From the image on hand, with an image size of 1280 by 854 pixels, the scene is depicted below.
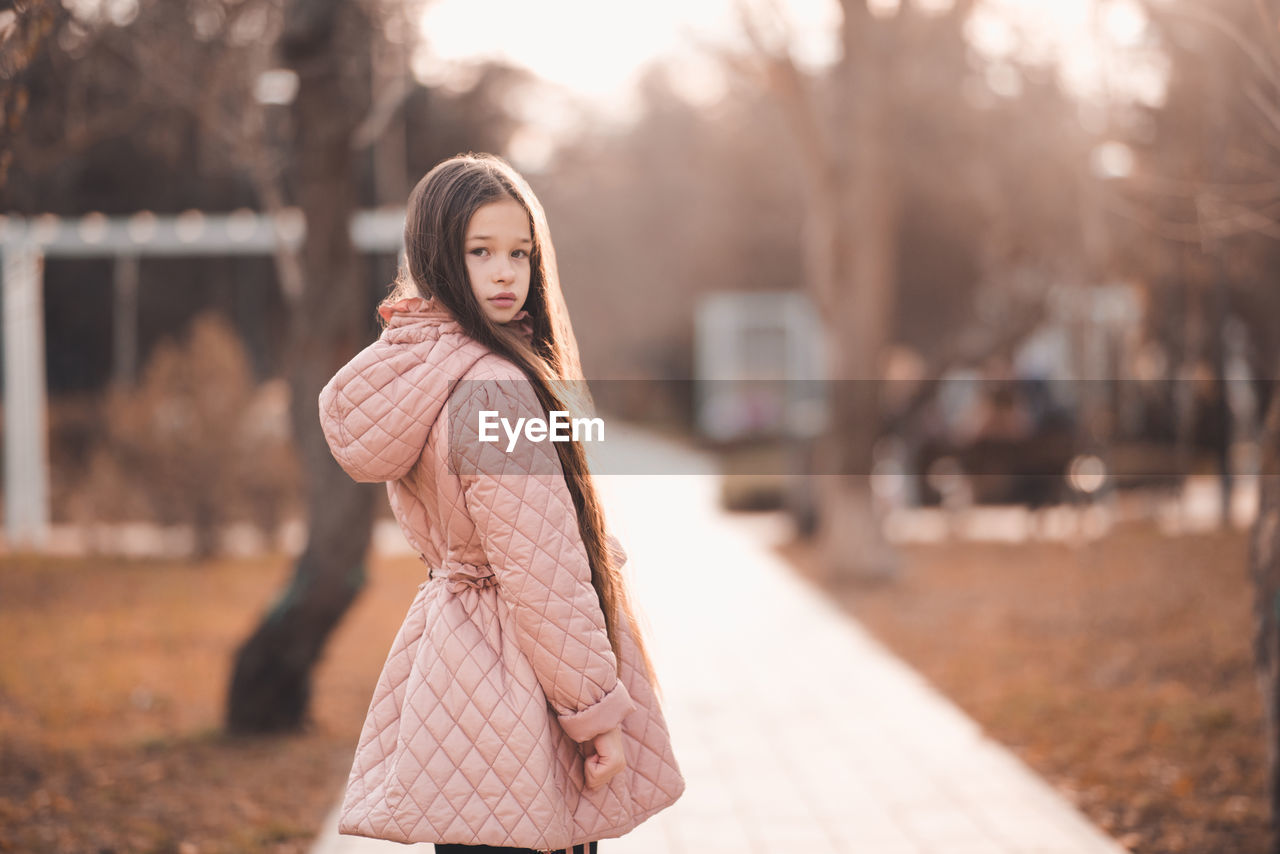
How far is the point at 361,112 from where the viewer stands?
6.37 m

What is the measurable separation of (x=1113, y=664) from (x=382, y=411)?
21.3ft

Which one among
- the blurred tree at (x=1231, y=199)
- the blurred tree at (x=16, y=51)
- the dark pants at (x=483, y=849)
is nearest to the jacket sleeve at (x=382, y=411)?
the dark pants at (x=483, y=849)

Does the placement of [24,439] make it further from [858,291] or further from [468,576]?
[468,576]

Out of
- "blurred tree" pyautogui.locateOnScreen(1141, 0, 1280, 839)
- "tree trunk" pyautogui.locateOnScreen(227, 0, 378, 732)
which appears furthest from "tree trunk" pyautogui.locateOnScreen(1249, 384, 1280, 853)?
"tree trunk" pyautogui.locateOnScreen(227, 0, 378, 732)

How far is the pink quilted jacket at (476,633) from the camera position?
86.3 inches

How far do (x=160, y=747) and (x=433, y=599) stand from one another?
13.6 ft

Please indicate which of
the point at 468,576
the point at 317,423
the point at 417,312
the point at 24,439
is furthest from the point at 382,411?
the point at 24,439

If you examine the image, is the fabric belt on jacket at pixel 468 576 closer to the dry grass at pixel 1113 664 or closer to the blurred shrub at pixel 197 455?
the dry grass at pixel 1113 664

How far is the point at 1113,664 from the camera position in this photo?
7.57 m

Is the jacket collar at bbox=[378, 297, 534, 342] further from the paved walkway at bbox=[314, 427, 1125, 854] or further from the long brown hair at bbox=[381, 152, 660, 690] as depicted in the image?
the paved walkway at bbox=[314, 427, 1125, 854]

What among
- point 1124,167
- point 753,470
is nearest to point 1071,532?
point 1124,167

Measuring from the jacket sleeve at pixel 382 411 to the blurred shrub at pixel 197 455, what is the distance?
1022 cm

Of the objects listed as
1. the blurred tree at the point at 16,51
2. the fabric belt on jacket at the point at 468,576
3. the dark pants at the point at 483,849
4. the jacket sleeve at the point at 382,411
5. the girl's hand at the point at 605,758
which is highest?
the blurred tree at the point at 16,51

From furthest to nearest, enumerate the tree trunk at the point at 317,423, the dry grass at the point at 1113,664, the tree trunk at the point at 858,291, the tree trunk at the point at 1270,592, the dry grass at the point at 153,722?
the tree trunk at the point at 858,291 → the tree trunk at the point at 317,423 → the dry grass at the point at 1113,664 → the dry grass at the point at 153,722 → the tree trunk at the point at 1270,592
